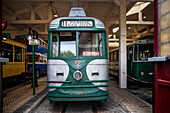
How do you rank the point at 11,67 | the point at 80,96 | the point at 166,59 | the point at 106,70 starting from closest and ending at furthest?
the point at 166,59
the point at 80,96
the point at 106,70
the point at 11,67

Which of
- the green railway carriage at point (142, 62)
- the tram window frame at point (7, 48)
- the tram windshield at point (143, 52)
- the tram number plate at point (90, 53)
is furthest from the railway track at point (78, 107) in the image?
the tram window frame at point (7, 48)

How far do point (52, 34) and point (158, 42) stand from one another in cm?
316

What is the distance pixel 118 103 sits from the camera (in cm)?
550

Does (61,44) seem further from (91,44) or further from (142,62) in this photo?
(142,62)

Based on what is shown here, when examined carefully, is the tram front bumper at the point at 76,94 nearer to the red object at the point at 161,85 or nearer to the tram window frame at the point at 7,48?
the red object at the point at 161,85

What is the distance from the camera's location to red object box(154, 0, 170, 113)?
2.77m

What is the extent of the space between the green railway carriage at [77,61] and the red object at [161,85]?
1.68m

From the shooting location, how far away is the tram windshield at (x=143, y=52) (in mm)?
8680

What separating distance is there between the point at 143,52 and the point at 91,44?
5.33 meters

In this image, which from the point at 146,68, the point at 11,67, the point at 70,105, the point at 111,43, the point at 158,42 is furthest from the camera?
the point at 111,43

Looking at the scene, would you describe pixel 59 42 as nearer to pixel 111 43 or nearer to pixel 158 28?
pixel 158 28

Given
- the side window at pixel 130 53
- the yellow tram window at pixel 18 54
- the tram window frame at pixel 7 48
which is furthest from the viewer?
the yellow tram window at pixel 18 54

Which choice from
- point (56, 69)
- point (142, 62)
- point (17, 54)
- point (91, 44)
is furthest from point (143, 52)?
point (17, 54)

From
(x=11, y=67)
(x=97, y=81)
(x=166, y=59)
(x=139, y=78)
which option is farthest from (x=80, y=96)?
(x=11, y=67)
